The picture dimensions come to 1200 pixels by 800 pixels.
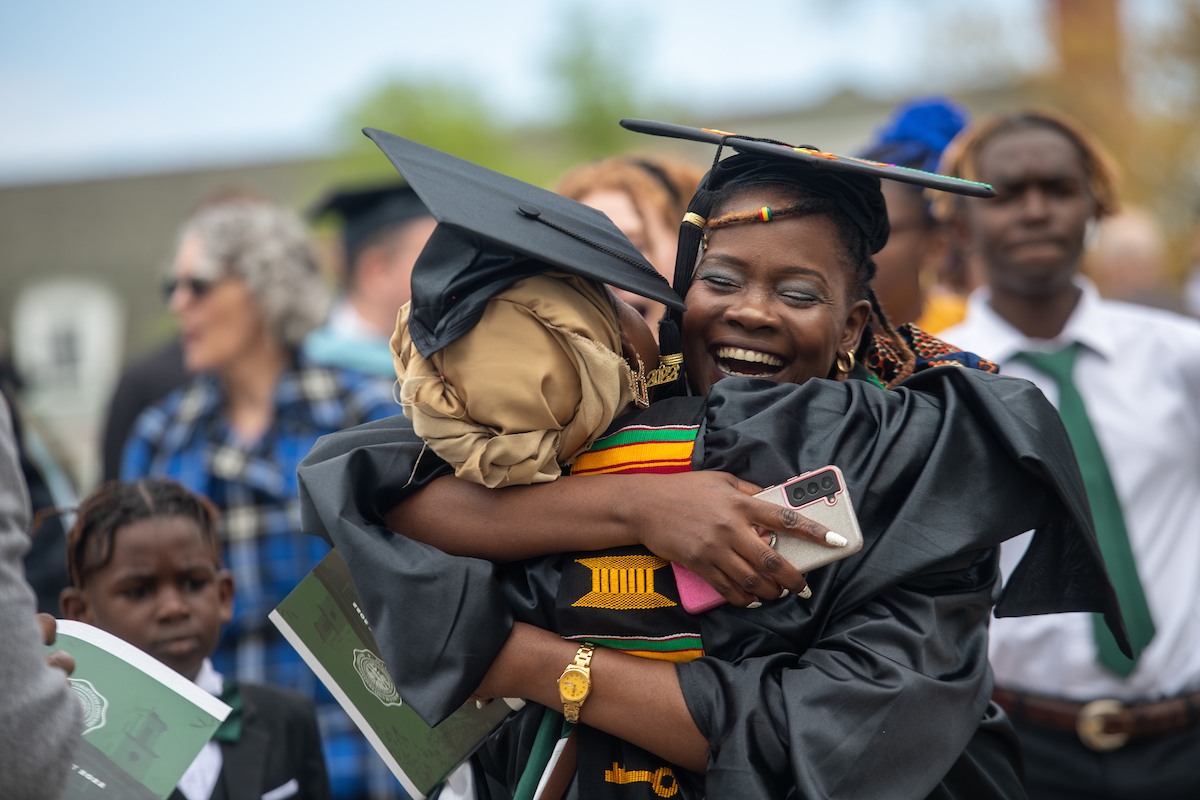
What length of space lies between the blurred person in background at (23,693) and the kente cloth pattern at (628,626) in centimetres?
76

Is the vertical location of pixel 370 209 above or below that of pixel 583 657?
above

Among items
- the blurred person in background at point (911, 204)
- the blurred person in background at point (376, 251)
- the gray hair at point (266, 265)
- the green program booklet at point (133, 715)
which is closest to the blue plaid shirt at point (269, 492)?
the gray hair at point (266, 265)

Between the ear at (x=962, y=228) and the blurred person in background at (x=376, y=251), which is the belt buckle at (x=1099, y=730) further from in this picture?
the blurred person in background at (x=376, y=251)

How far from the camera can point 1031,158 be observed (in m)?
3.54

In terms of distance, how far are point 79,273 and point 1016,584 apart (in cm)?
3259

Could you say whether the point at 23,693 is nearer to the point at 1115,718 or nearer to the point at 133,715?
the point at 133,715

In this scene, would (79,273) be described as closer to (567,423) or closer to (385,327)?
(385,327)

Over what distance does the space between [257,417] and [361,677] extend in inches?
102

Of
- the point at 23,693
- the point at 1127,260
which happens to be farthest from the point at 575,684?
the point at 1127,260

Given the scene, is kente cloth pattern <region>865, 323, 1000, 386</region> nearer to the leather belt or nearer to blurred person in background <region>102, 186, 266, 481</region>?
the leather belt

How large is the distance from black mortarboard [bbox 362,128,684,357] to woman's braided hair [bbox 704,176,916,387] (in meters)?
0.24

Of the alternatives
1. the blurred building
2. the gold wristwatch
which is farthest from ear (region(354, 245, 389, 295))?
the blurred building

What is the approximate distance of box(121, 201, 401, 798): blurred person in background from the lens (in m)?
3.88

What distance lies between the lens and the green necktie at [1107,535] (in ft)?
10.4
